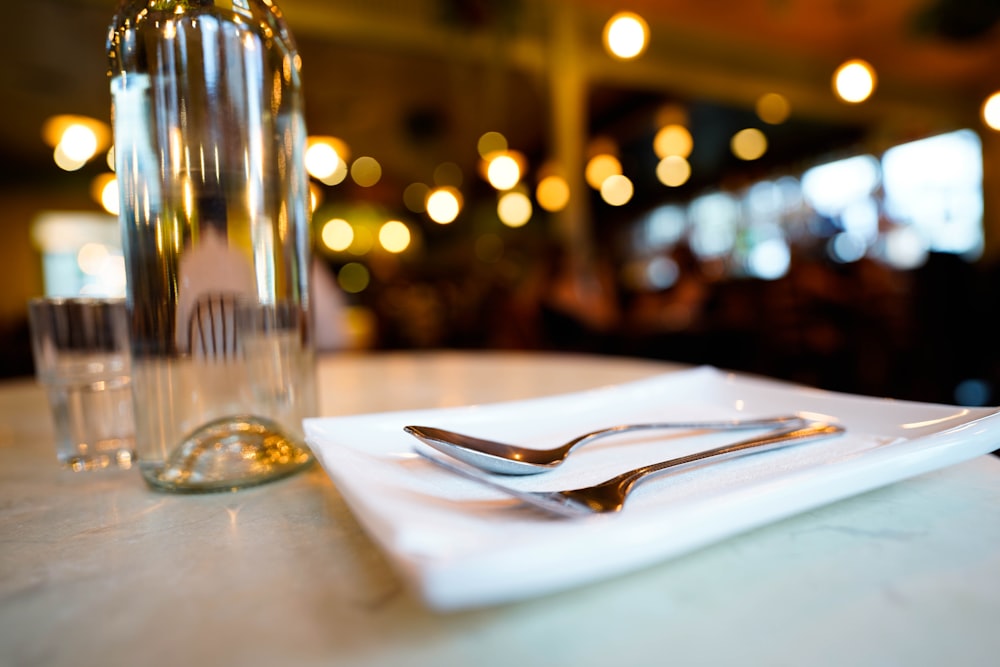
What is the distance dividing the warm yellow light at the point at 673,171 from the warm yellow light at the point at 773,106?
2.01 meters

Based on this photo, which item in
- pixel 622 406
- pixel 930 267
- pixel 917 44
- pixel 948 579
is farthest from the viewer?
pixel 917 44

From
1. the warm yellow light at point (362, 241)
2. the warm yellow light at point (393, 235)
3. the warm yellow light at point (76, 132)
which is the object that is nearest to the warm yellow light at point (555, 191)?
the warm yellow light at point (76, 132)

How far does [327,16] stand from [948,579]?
12.4ft

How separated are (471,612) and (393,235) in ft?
28.1

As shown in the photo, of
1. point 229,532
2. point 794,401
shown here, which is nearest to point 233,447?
point 229,532

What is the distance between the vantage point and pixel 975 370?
7.33 ft

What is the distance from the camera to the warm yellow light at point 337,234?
26.2 ft

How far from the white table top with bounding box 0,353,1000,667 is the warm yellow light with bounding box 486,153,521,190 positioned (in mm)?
4248

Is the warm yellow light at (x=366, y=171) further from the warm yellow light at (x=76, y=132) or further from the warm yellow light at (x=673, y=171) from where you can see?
the warm yellow light at (x=673, y=171)

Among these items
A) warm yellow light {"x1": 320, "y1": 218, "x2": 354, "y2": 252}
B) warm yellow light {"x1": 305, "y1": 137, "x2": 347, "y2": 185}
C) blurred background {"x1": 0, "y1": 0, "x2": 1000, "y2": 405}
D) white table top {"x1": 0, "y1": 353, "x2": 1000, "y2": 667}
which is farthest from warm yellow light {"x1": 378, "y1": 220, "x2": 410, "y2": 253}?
white table top {"x1": 0, "y1": 353, "x2": 1000, "y2": 667}

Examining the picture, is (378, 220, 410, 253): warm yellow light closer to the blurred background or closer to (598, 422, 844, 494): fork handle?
the blurred background

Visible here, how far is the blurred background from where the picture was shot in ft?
7.58

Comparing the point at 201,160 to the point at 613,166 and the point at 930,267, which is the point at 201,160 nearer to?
the point at 930,267

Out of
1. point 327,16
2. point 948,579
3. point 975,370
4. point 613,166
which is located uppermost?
point 327,16
